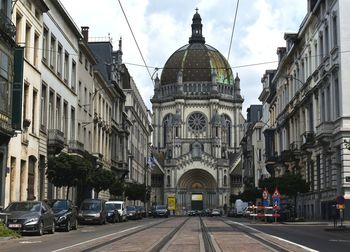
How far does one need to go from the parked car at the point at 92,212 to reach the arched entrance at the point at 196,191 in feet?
310

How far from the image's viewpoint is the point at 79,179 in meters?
37.7

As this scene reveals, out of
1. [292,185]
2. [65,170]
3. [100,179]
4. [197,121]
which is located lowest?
[292,185]

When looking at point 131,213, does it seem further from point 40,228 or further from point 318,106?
point 40,228

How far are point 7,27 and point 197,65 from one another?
122 m

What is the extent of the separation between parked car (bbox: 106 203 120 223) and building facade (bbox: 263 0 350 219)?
15281 millimetres

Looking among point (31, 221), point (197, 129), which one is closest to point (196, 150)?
point (197, 129)

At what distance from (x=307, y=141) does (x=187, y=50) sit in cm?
10610

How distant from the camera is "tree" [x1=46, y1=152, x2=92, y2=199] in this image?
36531 millimetres

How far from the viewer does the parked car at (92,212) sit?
3897cm

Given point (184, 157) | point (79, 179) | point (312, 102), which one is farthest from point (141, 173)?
point (79, 179)

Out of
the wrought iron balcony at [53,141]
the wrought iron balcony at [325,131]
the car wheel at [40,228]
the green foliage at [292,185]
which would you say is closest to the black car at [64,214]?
the car wheel at [40,228]

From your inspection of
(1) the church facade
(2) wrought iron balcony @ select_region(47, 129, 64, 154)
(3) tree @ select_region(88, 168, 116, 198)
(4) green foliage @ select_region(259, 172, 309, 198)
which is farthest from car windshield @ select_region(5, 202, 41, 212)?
Result: (1) the church facade

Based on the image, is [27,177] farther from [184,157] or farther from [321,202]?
[184,157]

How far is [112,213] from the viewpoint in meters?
45.4
